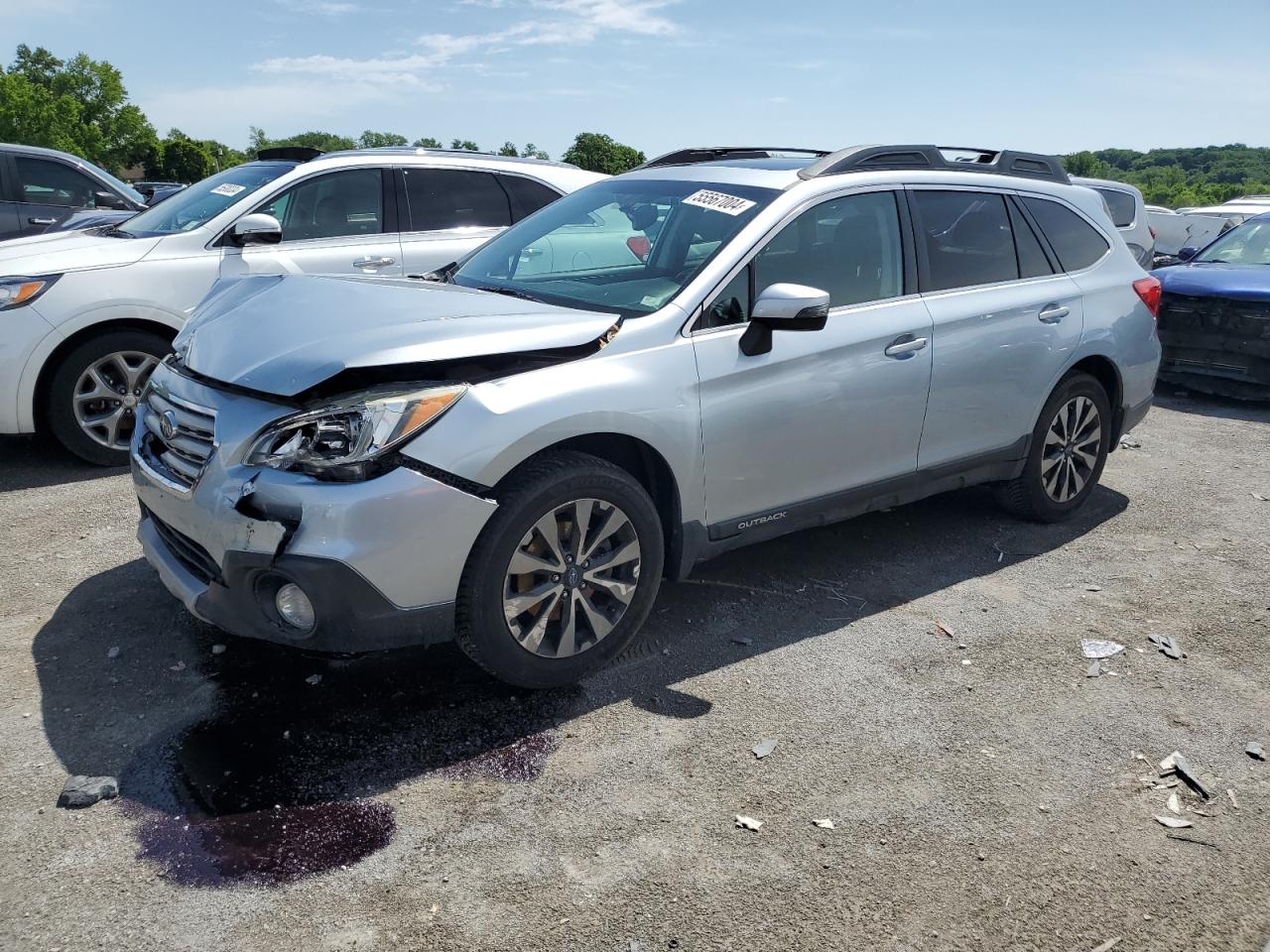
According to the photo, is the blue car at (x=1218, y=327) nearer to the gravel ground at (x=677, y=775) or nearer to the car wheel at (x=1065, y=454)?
the car wheel at (x=1065, y=454)

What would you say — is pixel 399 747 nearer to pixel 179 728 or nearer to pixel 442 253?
pixel 179 728

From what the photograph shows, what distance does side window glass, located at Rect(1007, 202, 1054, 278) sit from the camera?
210 inches

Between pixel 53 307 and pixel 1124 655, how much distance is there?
18.9 ft

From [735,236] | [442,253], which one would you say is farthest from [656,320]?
[442,253]

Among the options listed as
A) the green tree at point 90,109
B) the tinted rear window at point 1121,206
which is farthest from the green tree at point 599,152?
the tinted rear window at point 1121,206

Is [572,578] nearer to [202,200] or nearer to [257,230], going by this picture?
[257,230]

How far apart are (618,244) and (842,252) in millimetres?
990

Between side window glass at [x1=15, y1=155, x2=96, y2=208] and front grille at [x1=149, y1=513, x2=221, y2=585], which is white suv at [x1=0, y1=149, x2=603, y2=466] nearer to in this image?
front grille at [x1=149, y1=513, x2=221, y2=585]

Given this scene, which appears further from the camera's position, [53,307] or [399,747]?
[53,307]

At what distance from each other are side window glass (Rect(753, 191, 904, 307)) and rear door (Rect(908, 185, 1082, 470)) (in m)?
0.19

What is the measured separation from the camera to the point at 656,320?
3.88m

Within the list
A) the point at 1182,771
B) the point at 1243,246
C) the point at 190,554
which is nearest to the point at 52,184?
the point at 190,554

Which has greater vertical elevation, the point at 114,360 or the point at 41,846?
the point at 114,360

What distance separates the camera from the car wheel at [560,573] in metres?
3.44
